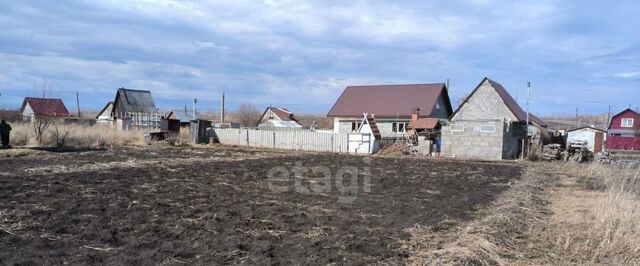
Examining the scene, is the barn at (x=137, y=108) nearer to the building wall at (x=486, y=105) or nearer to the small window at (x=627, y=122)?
the building wall at (x=486, y=105)

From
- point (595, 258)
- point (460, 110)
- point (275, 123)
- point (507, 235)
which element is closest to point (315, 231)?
point (507, 235)

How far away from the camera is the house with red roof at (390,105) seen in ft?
124

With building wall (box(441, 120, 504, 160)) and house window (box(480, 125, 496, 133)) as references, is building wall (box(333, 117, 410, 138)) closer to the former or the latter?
building wall (box(441, 120, 504, 160))

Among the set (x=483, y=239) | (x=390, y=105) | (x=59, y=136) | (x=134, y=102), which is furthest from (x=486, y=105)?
(x=134, y=102)

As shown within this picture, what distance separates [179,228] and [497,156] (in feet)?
74.2

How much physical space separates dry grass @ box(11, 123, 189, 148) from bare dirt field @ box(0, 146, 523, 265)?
11.6 meters

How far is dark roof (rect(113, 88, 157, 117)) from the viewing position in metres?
48.6

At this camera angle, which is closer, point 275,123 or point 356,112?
point 356,112

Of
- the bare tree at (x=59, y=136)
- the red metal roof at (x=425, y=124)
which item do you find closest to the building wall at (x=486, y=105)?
the red metal roof at (x=425, y=124)

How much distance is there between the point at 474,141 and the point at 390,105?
13599 millimetres

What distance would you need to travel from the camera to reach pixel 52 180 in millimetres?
11492

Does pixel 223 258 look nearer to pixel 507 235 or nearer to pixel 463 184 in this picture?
pixel 507 235

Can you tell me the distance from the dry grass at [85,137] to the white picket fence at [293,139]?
330cm

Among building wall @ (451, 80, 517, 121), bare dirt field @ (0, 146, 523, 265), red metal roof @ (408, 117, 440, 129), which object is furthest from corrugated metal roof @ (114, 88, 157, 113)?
bare dirt field @ (0, 146, 523, 265)
